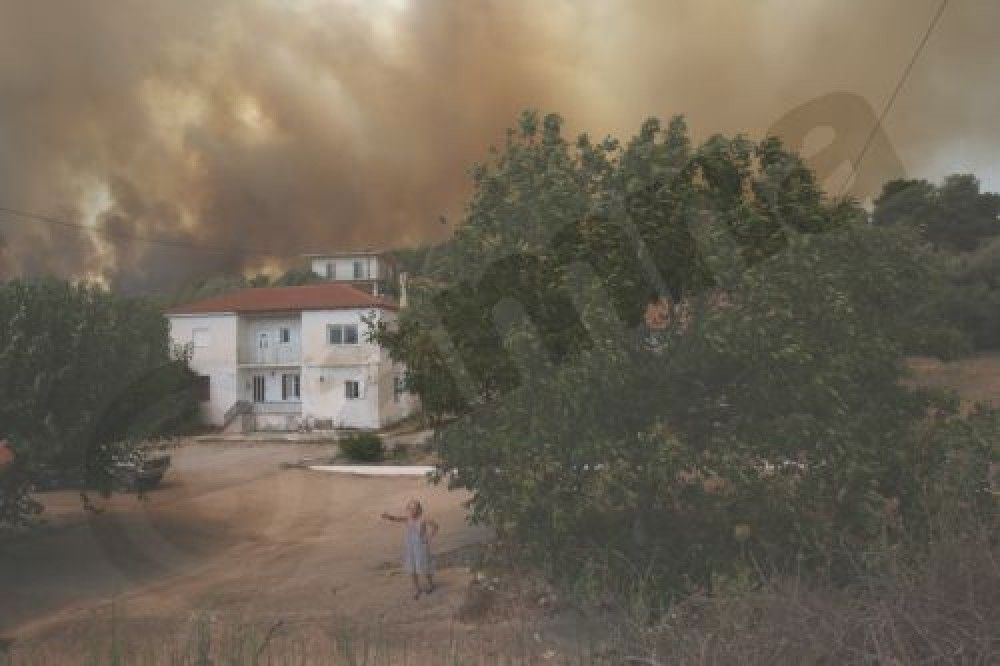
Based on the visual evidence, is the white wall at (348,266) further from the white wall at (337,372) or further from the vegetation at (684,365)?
the vegetation at (684,365)

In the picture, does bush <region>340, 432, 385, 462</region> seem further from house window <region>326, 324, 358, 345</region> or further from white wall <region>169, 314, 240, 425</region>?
white wall <region>169, 314, 240, 425</region>

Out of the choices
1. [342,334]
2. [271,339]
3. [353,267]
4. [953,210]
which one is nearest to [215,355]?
[271,339]

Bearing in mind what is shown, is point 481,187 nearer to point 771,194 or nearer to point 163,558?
point 771,194

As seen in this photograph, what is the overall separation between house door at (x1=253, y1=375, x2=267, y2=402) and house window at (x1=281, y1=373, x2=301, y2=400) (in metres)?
1.20

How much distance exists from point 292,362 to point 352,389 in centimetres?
415

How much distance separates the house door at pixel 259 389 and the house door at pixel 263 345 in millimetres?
1100

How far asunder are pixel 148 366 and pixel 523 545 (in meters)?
12.3

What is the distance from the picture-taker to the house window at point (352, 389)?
5169 centimetres

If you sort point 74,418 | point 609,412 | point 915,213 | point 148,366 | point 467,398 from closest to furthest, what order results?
point 609,412 → point 467,398 → point 74,418 → point 148,366 → point 915,213

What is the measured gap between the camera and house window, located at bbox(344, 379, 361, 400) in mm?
51688

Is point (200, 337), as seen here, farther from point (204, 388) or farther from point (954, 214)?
point (954, 214)

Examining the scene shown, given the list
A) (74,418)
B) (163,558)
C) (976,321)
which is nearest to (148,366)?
(74,418)

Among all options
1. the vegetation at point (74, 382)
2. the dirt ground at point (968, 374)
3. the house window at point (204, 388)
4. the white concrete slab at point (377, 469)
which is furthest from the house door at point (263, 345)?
the dirt ground at point (968, 374)

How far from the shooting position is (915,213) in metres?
53.1
